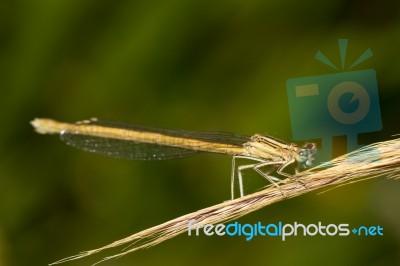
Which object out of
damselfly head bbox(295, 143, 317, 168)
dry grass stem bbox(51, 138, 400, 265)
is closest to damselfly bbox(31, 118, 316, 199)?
damselfly head bbox(295, 143, 317, 168)

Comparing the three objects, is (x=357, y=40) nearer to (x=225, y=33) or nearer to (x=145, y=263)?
(x=225, y=33)

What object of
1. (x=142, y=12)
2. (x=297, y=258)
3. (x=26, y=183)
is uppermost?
(x=142, y=12)

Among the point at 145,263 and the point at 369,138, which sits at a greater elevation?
the point at 369,138

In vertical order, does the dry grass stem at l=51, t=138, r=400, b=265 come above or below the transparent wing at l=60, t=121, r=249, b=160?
below

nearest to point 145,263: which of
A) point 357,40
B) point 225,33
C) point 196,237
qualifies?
point 196,237

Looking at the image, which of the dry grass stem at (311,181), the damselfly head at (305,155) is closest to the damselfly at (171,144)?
the damselfly head at (305,155)

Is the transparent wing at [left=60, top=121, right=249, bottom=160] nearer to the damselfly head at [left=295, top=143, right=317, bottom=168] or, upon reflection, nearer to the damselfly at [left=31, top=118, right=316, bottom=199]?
the damselfly at [left=31, top=118, right=316, bottom=199]

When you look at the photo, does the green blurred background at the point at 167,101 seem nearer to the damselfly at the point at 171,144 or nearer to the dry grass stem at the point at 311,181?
the damselfly at the point at 171,144
